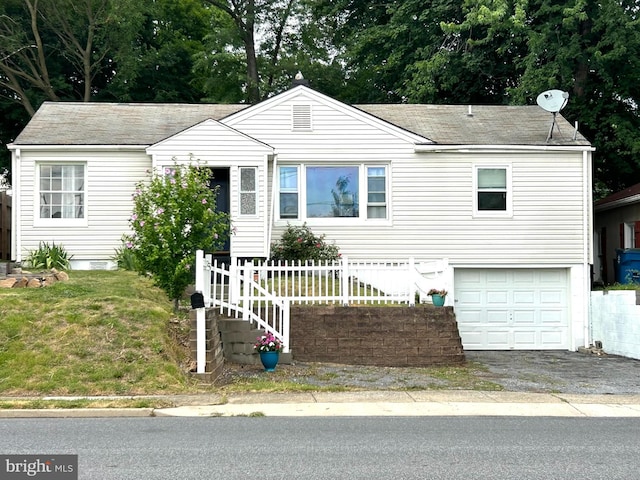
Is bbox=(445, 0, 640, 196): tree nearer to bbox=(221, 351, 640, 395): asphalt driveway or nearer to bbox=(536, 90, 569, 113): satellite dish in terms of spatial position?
bbox=(536, 90, 569, 113): satellite dish

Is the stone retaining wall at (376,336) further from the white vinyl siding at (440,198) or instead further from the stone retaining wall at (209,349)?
the white vinyl siding at (440,198)

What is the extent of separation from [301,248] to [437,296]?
485cm

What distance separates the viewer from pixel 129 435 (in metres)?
7.82

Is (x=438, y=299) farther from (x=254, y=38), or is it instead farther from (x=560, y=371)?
(x=254, y=38)

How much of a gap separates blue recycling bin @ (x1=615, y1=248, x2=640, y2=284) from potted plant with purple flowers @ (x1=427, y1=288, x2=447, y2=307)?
27.5ft

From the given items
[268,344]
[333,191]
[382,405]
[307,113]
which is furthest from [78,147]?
[382,405]

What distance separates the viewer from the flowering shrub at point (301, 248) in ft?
59.0

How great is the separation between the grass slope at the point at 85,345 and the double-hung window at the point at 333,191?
693 centimetres

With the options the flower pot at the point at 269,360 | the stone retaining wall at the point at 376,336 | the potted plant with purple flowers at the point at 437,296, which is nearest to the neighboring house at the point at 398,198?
the potted plant with purple flowers at the point at 437,296

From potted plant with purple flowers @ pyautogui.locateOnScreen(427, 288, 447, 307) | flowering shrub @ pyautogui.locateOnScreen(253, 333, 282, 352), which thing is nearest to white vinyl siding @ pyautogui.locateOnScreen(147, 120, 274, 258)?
potted plant with purple flowers @ pyautogui.locateOnScreen(427, 288, 447, 307)

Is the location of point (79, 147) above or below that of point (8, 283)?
above

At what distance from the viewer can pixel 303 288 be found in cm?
1471

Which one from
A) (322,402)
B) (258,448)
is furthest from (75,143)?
(258,448)

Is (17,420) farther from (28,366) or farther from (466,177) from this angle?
(466,177)
